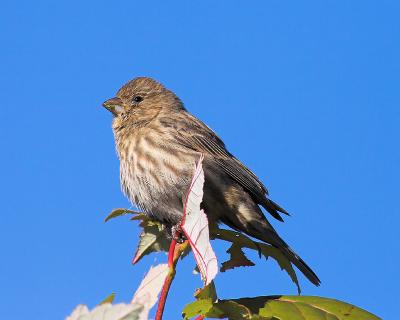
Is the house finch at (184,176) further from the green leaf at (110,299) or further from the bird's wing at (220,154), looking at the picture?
the green leaf at (110,299)

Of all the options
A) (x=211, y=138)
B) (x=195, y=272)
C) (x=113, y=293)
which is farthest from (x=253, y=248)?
(x=211, y=138)

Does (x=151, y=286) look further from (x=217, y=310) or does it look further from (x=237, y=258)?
(x=237, y=258)

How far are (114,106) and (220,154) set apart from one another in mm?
1682

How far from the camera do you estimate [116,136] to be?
785 cm

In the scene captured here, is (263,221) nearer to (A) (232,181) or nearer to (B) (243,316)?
(A) (232,181)

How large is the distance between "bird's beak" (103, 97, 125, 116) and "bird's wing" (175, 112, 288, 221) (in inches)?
33.3

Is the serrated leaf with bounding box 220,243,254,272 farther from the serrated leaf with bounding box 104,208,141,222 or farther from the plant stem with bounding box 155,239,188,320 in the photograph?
the plant stem with bounding box 155,239,188,320

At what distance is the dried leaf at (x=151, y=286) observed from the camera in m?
2.04

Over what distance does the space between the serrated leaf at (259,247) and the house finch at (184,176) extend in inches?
77.9

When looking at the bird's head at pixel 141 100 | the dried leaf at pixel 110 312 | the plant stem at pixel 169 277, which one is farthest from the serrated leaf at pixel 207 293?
the bird's head at pixel 141 100

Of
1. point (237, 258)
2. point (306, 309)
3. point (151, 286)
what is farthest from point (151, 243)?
point (151, 286)

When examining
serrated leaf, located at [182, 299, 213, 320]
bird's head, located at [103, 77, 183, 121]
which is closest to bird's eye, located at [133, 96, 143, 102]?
bird's head, located at [103, 77, 183, 121]

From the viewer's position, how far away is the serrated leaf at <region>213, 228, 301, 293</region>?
3895 mm

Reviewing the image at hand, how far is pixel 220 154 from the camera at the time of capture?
7391 millimetres
